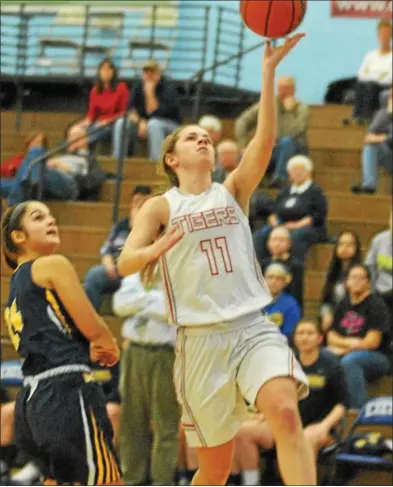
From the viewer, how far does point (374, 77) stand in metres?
11.9

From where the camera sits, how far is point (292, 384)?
5188mm

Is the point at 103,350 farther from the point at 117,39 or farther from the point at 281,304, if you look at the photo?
the point at 117,39

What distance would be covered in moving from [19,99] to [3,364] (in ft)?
19.0

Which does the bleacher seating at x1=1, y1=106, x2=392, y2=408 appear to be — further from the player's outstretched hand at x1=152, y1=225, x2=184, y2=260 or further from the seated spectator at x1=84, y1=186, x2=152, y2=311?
the player's outstretched hand at x1=152, y1=225, x2=184, y2=260

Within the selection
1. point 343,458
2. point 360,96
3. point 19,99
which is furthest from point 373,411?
point 19,99

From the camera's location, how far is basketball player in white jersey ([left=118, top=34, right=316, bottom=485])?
5301 mm

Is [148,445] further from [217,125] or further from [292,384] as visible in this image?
[217,125]

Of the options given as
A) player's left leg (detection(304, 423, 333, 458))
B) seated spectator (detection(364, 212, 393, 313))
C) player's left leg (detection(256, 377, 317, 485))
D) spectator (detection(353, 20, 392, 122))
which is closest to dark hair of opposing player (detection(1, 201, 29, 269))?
player's left leg (detection(256, 377, 317, 485))

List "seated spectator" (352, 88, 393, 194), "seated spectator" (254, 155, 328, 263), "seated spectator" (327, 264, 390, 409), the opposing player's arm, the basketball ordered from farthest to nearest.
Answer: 1. "seated spectator" (352, 88, 393, 194)
2. "seated spectator" (254, 155, 328, 263)
3. "seated spectator" (327, 264, 390, 409)
4. the basketball
5. the opposing player's arm

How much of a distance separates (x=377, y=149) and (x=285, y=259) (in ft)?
6.70

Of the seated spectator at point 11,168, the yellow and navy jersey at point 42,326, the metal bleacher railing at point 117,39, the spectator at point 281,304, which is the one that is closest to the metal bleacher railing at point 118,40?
the metal bleacher railing at point 117,39

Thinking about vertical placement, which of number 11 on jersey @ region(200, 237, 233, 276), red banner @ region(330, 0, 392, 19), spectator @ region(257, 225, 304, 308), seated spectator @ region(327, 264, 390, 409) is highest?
red banner @ region(330, 0, 392, 19)

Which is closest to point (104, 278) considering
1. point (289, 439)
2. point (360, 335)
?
point (360, 335)

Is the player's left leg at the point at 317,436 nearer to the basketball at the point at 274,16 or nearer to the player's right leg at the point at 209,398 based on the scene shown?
the player's right leg at the point at 209,398
